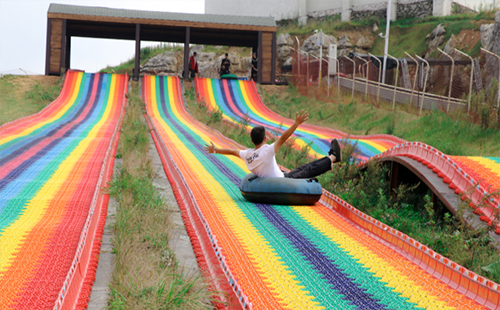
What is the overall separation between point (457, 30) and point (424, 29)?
10.4 ft

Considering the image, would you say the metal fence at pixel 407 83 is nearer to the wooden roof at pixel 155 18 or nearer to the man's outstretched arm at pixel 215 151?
the wooden roof at pixel 155 18

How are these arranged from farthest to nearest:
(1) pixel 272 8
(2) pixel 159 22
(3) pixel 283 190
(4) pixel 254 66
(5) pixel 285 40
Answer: (1) pixel 272 8 → (5) pixel 285 40 → (4) pixel 254 66 → (2) pixel 159 22 → (3) pixel 283 190

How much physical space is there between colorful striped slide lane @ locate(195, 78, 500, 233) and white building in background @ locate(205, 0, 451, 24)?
14628 mm

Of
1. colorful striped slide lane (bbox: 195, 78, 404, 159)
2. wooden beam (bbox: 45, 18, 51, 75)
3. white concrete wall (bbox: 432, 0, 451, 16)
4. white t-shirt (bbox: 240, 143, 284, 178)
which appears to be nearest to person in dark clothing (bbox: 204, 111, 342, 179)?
white t-shirt (bbox: 240, 143, 284, 178)

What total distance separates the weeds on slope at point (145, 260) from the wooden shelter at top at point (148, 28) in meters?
15.4

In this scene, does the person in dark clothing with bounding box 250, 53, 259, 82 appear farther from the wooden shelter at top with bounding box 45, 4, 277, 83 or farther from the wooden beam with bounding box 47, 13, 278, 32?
the wooden beam with bounding box 47, 13, 278, 32

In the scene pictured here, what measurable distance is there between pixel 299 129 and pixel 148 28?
1173 centimetres

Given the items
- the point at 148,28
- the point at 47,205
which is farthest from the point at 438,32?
the point at 47,205

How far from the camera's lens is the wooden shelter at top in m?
20.2

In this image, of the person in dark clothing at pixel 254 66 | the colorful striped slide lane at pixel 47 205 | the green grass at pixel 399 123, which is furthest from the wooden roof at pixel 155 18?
the colorful striped slide lane at pixel 47 205

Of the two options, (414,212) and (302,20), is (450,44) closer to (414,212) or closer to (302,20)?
(302,20)

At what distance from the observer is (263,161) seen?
5641 mm

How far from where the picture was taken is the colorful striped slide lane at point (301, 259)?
313cm

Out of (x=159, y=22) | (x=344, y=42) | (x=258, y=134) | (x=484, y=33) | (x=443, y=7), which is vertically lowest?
(x=258, y=134)
